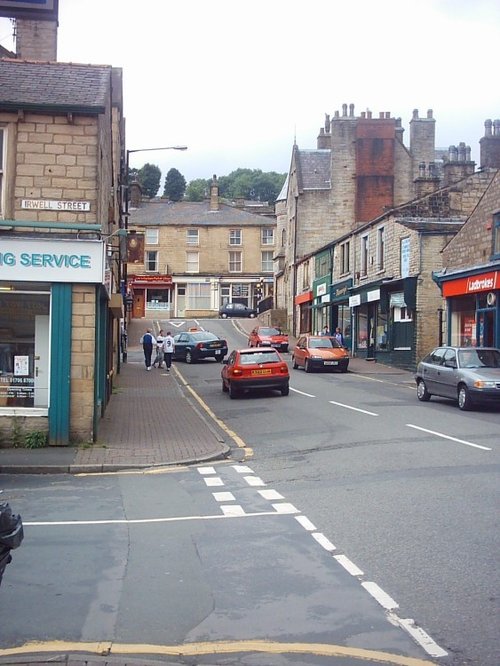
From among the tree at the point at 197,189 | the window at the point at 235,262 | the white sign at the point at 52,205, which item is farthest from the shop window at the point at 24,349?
the tree at the point at 197,189

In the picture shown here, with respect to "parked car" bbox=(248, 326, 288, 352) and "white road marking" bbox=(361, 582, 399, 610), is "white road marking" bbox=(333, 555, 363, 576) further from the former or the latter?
"parked car" bbox=(248, 326, 288, 352)

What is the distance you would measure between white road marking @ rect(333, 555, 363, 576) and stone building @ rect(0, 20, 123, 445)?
7973 mm

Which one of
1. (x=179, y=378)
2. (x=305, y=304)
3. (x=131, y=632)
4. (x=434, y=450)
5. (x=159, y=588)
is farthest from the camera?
(x=305, y=304)

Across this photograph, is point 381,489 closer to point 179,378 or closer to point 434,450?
point 434,450

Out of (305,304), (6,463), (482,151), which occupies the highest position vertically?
(482,151)

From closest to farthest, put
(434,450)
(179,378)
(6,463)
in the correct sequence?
(6,463) → (434,450) → (179,378)

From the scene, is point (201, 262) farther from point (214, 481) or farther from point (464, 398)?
point (214, 481)

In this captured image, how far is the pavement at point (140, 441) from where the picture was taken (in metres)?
12.5

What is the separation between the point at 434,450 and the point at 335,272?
33.2 meters

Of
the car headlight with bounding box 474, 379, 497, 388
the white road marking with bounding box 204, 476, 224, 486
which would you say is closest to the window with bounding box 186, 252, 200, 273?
the car headlight with bounding box 474, 379, 497, 388

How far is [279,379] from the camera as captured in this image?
2344cm

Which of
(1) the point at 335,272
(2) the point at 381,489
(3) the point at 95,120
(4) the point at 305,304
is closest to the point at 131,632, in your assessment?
(2) the point at 381,489

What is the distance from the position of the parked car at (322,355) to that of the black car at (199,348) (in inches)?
221

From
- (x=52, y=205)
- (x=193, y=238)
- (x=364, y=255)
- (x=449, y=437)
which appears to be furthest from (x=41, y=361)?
(x=193, y=238)
